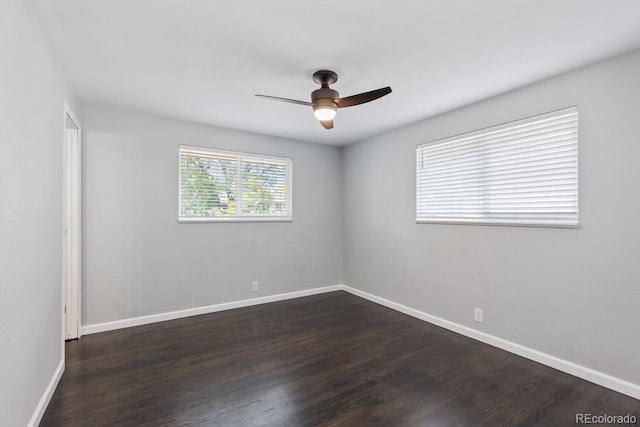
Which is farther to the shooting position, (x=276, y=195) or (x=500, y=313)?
(x=276, y=195)

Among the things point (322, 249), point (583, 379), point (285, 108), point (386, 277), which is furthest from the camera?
point (322, 249)

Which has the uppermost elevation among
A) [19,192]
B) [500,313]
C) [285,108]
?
→ [285,108]

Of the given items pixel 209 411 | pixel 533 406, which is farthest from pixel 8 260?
pixel 533 406

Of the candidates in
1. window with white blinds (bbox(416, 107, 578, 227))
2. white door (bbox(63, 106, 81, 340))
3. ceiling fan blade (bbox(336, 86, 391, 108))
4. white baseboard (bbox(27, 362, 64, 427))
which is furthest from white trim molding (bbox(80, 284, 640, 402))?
ceiling fan blade (bbox(336, 86, 391, 108))

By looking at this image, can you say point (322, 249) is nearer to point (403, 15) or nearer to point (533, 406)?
point (533, 406)

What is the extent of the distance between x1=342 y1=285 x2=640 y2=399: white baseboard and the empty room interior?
2 cm

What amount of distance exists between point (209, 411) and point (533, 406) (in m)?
2.19

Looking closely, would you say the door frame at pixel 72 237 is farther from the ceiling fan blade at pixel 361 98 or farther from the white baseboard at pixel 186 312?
the ceiling fan blade at pixel 361 98

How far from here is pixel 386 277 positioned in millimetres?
4336

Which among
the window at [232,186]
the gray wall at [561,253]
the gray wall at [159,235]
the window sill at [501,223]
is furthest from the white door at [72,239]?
the window sill at [501,223]

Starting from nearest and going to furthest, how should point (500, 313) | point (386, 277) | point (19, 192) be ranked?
point (19, 192), point (500, 313), point (386, 277)

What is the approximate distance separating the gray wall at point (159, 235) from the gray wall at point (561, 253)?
6.10ft

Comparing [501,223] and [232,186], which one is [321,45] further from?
[232,186]

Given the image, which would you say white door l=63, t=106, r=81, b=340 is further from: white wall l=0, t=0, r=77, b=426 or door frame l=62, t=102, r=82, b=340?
white wall l=0, t=0, r=77, b=426
